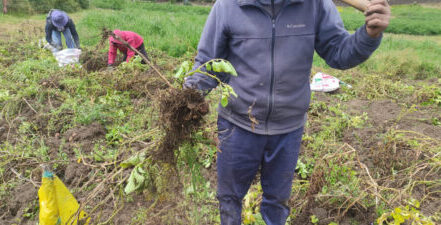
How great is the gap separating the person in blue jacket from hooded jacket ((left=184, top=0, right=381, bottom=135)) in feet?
18.3

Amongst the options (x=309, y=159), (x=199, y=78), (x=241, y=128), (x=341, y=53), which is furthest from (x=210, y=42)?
(x=309, y=159)

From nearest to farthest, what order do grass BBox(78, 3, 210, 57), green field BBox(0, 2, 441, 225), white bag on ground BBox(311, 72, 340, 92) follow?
1. green field BBox(0, 2, 441, 225)
2. white bag on ground BBox(311, 72, 340, 92)
3. grass BBox(78, 3, 210, 57)

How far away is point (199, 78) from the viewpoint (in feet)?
5.20

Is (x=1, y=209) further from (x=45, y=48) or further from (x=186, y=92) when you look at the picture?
(x=45, y=48)

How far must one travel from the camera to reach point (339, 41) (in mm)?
1645

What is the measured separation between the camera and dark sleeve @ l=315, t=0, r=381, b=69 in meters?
1.51

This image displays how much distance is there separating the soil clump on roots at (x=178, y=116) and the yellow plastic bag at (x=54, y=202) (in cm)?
78

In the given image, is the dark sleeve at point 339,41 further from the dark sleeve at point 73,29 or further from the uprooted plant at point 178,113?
the dark sleeve at point 73,29

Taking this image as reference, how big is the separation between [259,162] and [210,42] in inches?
30.9

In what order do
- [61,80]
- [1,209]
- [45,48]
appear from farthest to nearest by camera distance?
1. [45,48]
2. [61,80]
3. [1,209]

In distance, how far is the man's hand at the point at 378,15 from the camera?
138cm

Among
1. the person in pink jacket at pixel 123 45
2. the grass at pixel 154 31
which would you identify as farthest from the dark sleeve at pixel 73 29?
the person in pink jacket at pixel 123 45

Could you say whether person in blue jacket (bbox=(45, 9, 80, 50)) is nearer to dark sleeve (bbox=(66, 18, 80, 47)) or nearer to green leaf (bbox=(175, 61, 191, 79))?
dark sleeve (bbox=(66, 18, 80, 47))

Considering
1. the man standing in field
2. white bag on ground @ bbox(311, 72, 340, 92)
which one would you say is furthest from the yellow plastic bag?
white bag on ground @ bbox(311, 72, 340, 92)
